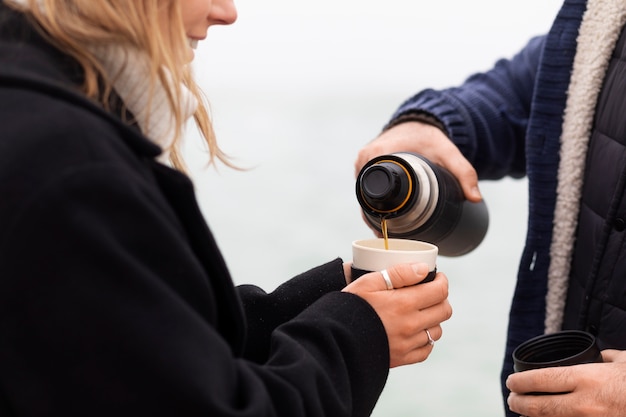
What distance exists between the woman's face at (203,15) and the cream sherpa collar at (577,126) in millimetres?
686

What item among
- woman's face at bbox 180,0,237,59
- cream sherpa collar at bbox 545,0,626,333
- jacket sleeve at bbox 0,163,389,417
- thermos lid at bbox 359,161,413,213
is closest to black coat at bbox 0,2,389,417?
jacket sleeve at bbox 0,163,389,417

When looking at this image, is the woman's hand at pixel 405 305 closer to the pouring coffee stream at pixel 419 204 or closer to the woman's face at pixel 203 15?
the pouring coffee stream at pixel 419 204

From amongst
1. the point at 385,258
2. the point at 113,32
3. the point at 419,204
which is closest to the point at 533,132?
the point at 419,204

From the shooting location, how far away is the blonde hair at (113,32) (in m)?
0.69

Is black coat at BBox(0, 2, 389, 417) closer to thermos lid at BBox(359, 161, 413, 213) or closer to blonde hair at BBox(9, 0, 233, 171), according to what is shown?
blonde hair at BBox(9, 0, 233, 171)

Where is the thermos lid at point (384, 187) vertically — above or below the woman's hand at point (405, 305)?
above

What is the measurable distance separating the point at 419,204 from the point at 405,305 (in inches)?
9.7

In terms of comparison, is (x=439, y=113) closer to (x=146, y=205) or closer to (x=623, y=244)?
(x=623, y=244)

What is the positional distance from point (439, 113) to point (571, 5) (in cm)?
29

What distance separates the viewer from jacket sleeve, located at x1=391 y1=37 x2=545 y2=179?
1473 millimetres

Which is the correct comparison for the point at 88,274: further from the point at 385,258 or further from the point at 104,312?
the point at 385,258

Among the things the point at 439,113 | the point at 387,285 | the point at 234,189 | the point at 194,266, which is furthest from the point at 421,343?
the point at 234,189

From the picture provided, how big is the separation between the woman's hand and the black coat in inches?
7.9

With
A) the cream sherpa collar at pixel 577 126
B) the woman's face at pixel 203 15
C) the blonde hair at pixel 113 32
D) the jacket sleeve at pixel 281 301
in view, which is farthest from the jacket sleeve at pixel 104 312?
the cream sherpa collar at pixel 577 126
